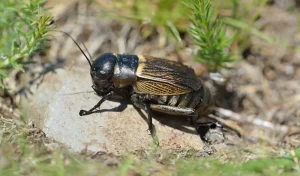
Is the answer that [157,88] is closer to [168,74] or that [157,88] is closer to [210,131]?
[168,74]

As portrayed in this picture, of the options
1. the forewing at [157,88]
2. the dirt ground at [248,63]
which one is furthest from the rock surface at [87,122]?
the dirt ground at [248,63]

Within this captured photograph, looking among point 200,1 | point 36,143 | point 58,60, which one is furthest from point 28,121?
point 200,1

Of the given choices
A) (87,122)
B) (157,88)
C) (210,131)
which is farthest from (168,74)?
(87,122)

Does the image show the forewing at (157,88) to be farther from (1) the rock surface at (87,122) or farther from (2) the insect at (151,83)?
(1) the rock surface at (87,122)

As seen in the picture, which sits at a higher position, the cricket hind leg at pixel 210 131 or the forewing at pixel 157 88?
the forewing at pixel 157 88

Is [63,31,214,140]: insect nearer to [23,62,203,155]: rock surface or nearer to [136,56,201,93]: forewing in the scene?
[136,56,201,93]: forewing

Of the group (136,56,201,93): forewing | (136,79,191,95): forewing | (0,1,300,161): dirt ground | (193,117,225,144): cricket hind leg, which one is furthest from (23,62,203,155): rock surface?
(0,1,300,161): dirt ground
